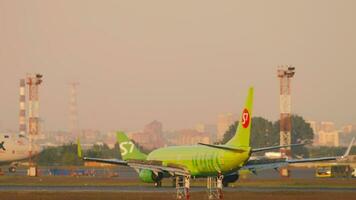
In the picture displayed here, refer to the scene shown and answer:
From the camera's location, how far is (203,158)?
273ft

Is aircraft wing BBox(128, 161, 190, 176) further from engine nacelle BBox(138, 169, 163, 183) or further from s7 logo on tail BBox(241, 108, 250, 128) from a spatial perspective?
s7 logo on tail BBox(241, 108, 250, 128)

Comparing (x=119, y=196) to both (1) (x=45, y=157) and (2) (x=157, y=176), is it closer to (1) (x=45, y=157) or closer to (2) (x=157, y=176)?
(2) (x=157, y=176)

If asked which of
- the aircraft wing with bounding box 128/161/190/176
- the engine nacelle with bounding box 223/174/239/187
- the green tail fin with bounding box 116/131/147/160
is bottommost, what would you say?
the engine nacelle with bounding box 223/174/239/187

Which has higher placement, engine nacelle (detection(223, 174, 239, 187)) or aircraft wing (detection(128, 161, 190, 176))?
aircraft wing (detection(128, 161, 190, 176))

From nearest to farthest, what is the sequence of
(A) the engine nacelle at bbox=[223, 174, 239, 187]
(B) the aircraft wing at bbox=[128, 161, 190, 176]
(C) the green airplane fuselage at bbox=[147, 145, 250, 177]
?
(C) the green airplane fuselage at bbox=[147, 145, 250, 177] → (A) the engine nacelle at bbox=[223, 174, 239, 187] → (B) the aircraft wing at bbox=[128, 161, 190, 176]

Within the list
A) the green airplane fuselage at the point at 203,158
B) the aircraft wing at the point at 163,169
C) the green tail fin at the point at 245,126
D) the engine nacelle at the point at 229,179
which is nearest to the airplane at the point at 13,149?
the green airplane fuselage at the point at 203,158

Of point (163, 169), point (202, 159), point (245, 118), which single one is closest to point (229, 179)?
point (202, 159)

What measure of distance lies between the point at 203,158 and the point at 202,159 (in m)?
0.23

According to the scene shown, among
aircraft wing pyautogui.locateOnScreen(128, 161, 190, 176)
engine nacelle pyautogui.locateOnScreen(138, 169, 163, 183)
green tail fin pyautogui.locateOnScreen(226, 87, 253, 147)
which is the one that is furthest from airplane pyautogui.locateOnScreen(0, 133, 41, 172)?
green tail fin pyautogui.locateOnScreen(226, 87, 253, 147)

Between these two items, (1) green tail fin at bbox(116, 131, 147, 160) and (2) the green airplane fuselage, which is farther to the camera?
(1) green tail fin at bbox(116, 131, 147, 160)

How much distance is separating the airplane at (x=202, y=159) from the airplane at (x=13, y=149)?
41.4 metres

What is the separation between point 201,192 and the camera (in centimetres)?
7256

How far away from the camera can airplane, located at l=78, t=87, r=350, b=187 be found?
247ft

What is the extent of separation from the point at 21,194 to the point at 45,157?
13000cm
